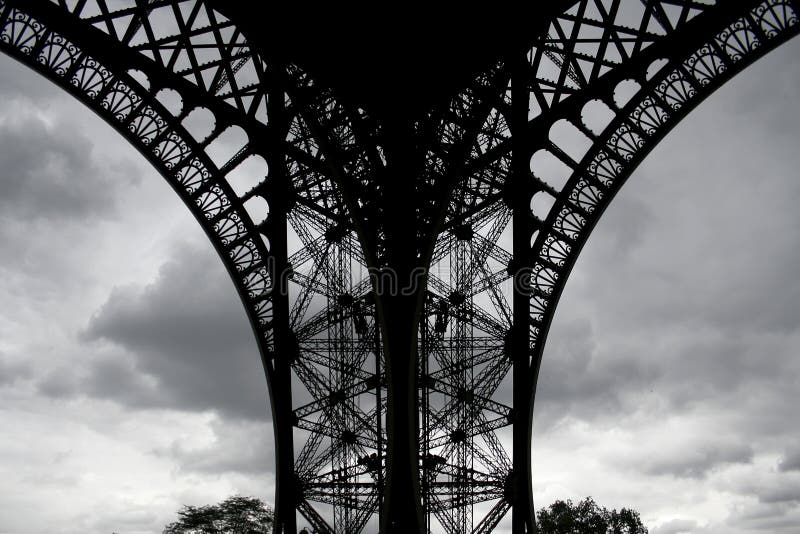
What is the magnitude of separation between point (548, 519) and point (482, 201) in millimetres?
28273

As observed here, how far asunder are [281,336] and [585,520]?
28907mm

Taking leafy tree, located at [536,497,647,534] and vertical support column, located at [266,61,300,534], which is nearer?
vertical support column, located at [266,61,300,534]

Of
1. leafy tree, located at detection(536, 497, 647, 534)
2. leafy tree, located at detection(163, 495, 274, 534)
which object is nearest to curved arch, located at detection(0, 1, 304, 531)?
leafy tree, located at detection(163, 495, 274, 534)

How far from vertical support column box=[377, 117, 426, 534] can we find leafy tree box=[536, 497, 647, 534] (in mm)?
28650

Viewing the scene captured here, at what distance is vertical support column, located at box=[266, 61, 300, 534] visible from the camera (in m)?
20.5

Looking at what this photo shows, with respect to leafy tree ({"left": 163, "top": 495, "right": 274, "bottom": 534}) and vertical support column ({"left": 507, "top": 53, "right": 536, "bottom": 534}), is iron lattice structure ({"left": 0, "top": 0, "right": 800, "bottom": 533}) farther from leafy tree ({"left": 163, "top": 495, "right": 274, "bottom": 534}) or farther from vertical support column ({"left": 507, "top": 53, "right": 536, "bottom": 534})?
leafy tree ({"left": 163, "top": 495, "right": 274, "bottom": 534})

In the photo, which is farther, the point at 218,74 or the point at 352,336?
the point at 352,336

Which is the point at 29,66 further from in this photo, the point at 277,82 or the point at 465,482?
the point at 465,482

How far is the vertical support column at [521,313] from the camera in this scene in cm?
1973

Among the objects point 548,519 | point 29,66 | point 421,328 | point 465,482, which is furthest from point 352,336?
point 548,519

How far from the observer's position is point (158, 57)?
1758 cm

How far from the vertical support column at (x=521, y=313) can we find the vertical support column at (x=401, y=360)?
3.17 metres

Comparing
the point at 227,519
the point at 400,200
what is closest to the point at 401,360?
the point at 400,200

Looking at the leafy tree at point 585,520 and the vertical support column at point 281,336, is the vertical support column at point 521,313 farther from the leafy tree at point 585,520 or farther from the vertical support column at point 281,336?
the leafy tree at point 585,520
